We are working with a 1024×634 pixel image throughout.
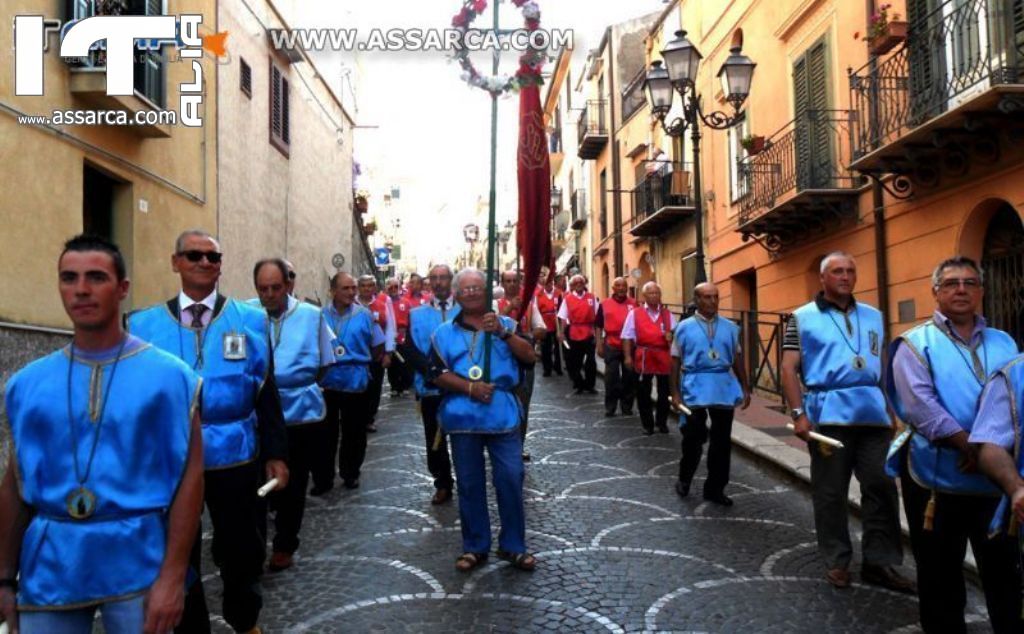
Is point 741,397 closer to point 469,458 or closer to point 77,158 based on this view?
point 469,458

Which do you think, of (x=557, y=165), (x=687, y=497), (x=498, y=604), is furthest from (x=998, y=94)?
(x=557, y=165)

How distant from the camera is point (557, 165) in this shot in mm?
43406

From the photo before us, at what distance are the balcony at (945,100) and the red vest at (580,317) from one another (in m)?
4.58

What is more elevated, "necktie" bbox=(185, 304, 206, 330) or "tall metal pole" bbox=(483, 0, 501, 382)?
"tall metal pole" bbox=(483, 0, 501, 382)

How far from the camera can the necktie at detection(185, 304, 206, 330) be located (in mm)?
3904

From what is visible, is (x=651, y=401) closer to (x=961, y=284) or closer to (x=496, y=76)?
(x=496, y=76)

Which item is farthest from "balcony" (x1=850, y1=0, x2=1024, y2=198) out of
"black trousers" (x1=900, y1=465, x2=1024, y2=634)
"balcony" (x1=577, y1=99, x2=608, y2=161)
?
"balcony" (x1=577, y1=99, x2=608, y2=161)

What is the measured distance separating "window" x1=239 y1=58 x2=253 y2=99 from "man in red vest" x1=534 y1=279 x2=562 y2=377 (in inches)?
253

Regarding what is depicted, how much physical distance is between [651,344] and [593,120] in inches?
880

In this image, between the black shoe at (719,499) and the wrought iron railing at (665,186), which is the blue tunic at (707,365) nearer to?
the black shoe at (719,499)

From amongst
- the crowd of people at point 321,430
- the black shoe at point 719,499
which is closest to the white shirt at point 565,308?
the crowd of people at point 321,430

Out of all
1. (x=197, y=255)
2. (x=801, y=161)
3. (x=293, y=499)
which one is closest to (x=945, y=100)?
(x=801, y=161)

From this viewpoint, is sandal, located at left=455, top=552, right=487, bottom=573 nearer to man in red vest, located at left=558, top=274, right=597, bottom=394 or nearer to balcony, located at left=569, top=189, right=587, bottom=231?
man in red vest, located at left=558, top=274, right=597, bottom=394

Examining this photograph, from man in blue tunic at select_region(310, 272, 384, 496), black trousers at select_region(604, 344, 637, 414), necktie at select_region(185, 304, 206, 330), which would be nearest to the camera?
necktie at select_region(185, 304, 206, 330)
